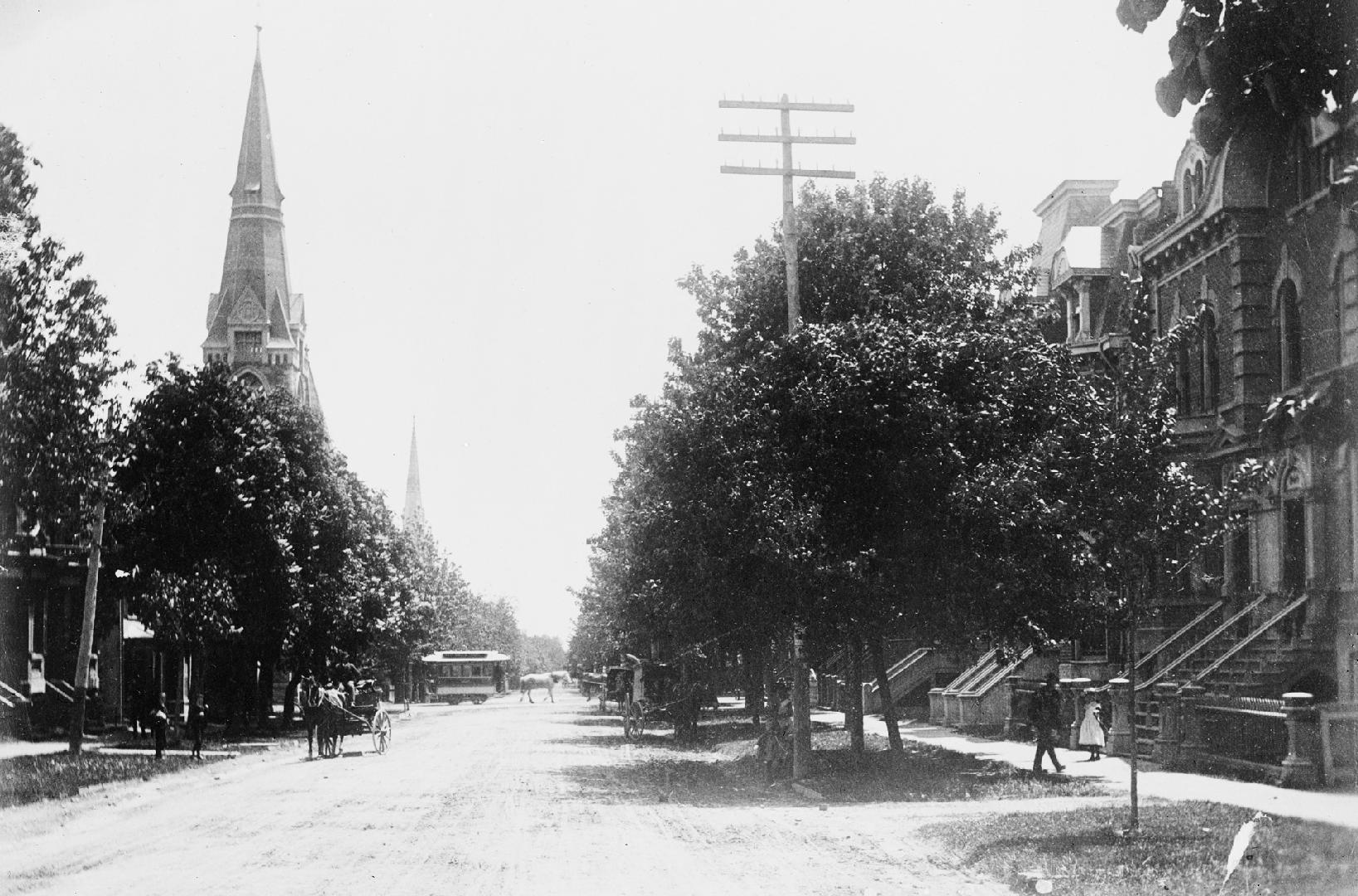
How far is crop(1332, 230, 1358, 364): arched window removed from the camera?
949 inches

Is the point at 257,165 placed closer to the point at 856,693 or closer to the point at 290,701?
the point at 290,701

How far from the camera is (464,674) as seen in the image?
320 feet

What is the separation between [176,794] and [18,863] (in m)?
9.06

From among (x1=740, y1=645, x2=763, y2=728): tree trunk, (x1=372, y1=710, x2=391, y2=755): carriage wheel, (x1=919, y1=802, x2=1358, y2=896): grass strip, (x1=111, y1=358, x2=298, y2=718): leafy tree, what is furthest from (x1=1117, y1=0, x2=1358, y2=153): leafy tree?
(x1=111, y1=358, x2=298, y2=718): leafy tree

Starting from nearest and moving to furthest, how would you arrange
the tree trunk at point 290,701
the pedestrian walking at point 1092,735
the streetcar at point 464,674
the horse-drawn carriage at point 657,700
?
the pedestrian walking at point 1092,735 → the horse-drawn carriage at point 657,700 → the tree trunk at point 290,701 → the streetcar at point 464,674

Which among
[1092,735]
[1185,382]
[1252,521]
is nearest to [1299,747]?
[1092,735]

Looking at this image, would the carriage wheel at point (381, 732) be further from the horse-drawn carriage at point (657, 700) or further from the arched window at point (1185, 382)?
the arched window at point (1185, 382)

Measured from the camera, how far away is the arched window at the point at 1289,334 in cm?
2773

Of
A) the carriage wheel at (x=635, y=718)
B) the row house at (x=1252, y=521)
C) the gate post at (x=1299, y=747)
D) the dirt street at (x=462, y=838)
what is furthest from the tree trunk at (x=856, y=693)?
the carriage wheel at (x=635, y=718)

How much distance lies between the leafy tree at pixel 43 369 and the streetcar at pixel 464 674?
73.1 metres

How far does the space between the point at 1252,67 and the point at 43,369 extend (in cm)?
2133

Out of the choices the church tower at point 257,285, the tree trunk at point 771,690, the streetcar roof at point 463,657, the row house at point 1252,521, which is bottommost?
the streetcar roof at point 463,657

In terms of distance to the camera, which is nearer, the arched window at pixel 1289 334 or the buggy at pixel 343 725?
the arched window at pixel 1289 334

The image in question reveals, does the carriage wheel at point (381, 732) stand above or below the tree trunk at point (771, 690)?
below
